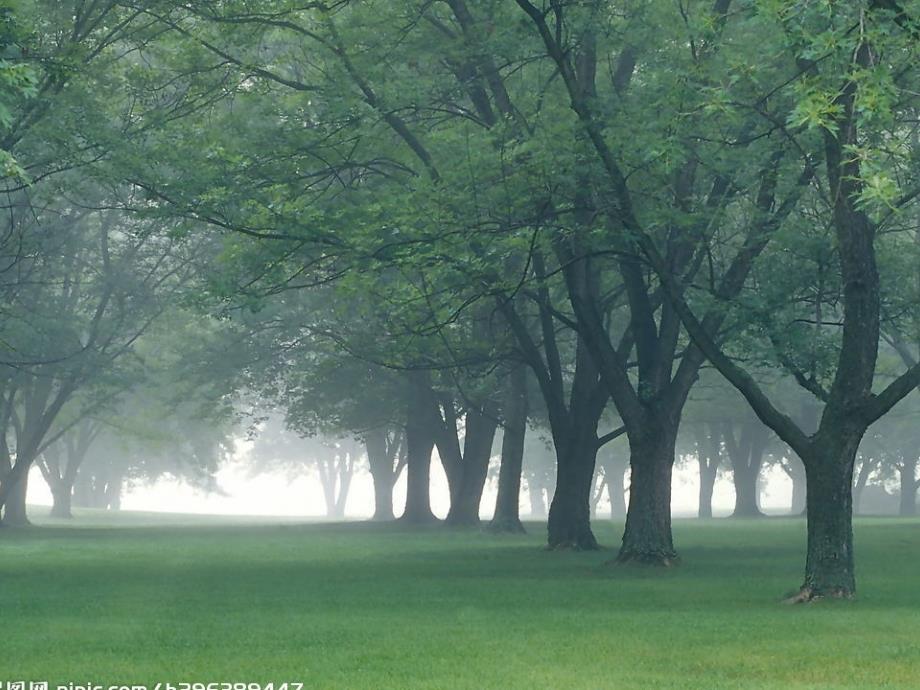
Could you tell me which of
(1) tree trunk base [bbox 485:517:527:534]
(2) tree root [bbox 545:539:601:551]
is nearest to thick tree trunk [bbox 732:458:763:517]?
(1) tree trunk base [bbox 485:517:527:534]

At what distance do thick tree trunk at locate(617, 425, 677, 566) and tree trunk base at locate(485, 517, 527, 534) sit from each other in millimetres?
17690

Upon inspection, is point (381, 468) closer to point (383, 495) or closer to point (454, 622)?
point (383, 495)

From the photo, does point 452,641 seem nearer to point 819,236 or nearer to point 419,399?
point 819,236

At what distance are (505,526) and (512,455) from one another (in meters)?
2.58

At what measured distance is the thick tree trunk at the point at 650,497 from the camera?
30.5 meters

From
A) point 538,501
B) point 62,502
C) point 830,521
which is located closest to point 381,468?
point 62,502

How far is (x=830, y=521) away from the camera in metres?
21.5

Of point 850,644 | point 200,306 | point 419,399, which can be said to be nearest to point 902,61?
point 850,644

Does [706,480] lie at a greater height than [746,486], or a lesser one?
greater

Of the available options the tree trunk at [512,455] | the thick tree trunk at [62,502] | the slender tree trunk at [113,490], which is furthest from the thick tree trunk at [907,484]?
the slender tree trunk at [113,490]

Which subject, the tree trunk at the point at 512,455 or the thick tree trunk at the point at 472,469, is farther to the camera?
the thick tree trunk at the point at 472,469

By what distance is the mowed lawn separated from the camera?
13.8 metres

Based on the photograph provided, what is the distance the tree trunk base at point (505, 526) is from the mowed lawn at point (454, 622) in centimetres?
1365

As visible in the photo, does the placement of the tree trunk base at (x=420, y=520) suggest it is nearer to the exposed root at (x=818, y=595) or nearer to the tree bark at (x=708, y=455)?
the tree bark at (x=708, y=455)
